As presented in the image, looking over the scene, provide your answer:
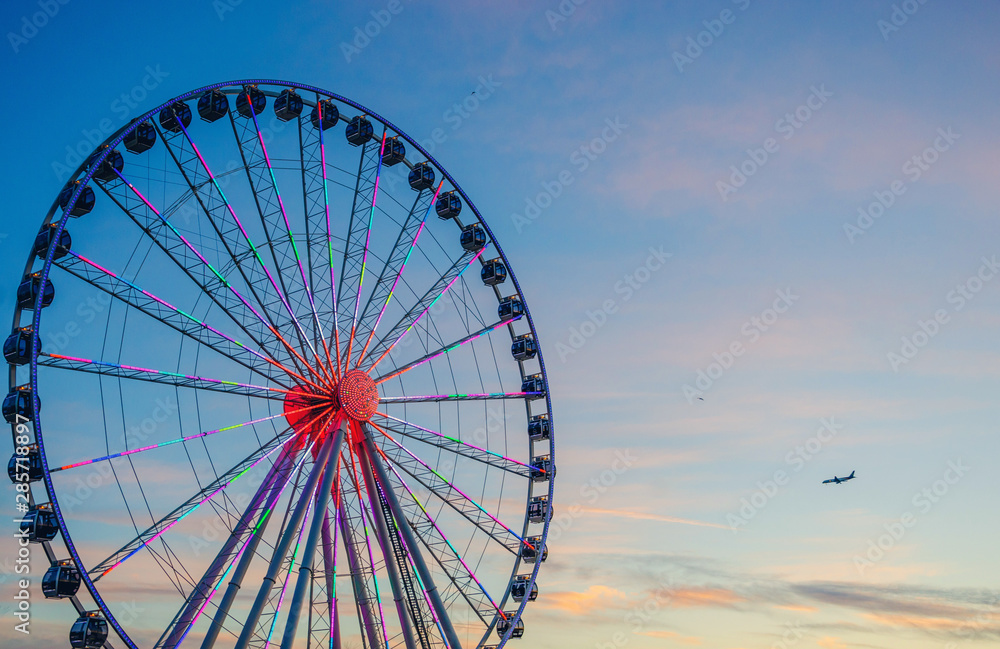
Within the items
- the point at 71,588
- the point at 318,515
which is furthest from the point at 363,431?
the point at 71,588

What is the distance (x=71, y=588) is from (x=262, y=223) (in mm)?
14611

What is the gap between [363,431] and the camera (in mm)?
40812

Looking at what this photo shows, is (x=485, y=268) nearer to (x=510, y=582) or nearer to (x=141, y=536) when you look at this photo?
(x=510, y=582)

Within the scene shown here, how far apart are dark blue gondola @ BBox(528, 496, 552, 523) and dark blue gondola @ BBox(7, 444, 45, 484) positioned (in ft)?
66.8

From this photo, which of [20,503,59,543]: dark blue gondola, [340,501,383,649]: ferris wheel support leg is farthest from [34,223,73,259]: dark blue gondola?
[340,501,383,649]: ferris wheel support leg

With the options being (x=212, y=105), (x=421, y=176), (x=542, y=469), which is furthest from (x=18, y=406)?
(x=542, y=469)

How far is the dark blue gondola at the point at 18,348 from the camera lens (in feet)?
117

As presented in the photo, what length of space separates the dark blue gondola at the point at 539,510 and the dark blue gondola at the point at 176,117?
21.2m

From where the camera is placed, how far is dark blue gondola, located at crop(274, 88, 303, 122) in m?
44.0

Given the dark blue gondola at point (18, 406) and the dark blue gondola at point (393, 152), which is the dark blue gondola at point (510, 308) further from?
the dark blue gondola at point (18, 406)

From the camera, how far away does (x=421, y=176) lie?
4791 cm

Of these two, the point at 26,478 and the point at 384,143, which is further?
the point at 384,143

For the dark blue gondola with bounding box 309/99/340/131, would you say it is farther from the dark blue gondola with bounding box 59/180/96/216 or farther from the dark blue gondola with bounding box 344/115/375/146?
the dark blue gondola with bounding box 59/180/96/216

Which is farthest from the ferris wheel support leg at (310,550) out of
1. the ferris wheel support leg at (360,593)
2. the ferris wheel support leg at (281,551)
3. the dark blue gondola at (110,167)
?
the dark blue gondola at (110,167)
